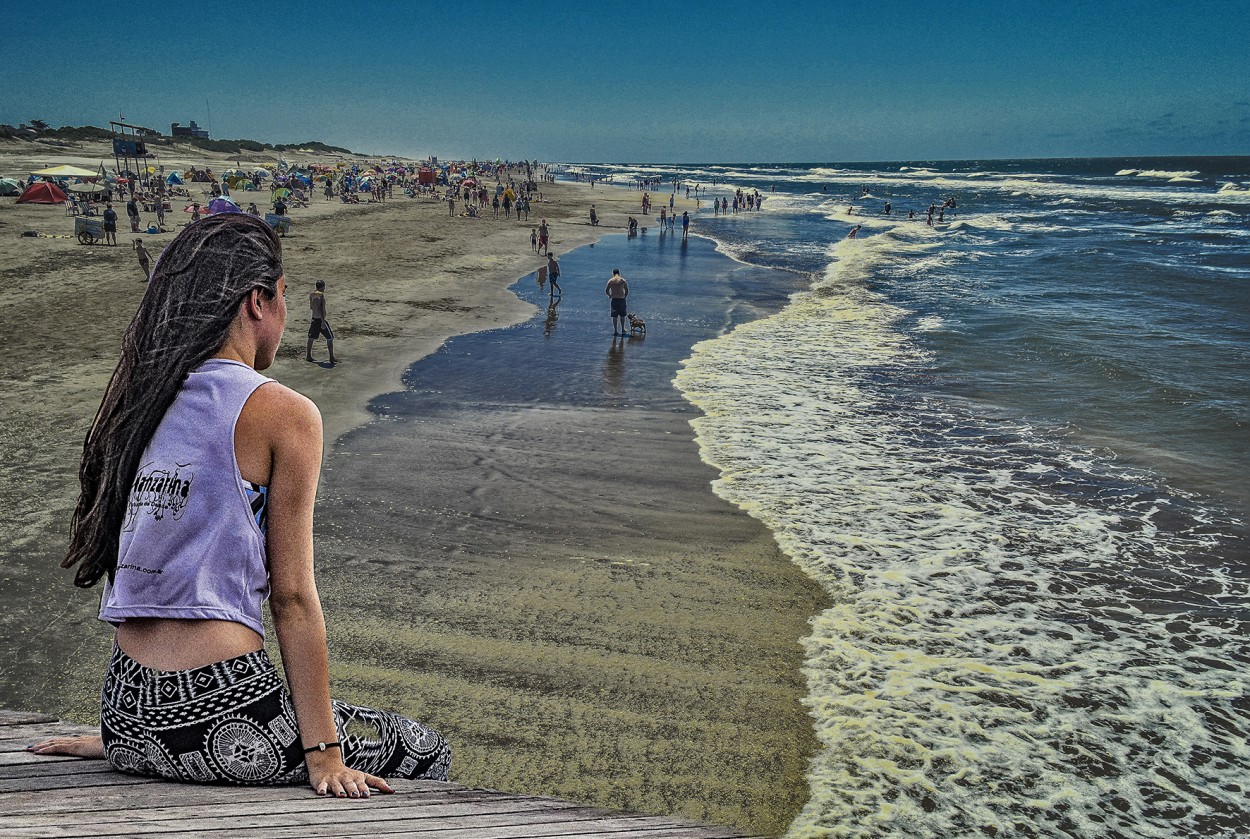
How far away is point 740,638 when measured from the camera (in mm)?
5914

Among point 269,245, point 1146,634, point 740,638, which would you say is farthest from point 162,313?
point 1146,634

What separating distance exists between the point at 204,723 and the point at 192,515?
18.6 inches

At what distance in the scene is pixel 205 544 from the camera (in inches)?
63.7

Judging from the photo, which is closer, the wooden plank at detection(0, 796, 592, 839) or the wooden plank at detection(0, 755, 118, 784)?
Result: the wooden plank at detection(0, 796, 592, 839)

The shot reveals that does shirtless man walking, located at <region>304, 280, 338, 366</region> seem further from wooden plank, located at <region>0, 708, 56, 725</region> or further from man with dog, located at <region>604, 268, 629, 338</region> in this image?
wooden plank, located at <region>0, 708, 56, 725</region>

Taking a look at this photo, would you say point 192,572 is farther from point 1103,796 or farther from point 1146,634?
point 1146,634

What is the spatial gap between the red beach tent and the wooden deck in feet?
130

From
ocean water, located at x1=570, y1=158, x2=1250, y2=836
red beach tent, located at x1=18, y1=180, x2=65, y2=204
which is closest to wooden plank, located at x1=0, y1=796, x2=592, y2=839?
ocean water, located at x1=570, y1=158, x2=1250, y2=836

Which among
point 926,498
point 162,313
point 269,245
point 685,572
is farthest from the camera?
point 926,498

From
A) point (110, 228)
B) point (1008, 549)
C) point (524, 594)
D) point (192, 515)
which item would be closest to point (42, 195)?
point (110, 228)

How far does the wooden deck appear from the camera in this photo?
1.50 metres

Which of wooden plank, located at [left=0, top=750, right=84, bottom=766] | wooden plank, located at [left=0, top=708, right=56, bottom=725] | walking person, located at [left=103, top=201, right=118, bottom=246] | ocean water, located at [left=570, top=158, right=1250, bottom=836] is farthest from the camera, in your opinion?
walking person, located at [left=103, top=201, right=118, bottom=246]

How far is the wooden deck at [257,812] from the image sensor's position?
4.92ft

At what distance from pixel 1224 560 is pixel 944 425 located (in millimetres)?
4499
